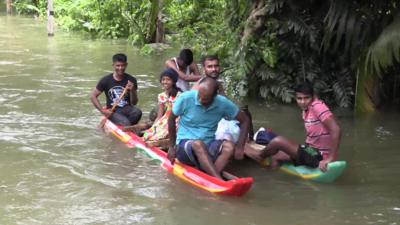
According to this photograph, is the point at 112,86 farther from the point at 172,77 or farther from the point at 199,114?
the point at 199,114

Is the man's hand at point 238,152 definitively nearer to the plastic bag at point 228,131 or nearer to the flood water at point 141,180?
the plastic bag at point 228,131

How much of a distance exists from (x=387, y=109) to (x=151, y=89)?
472cm

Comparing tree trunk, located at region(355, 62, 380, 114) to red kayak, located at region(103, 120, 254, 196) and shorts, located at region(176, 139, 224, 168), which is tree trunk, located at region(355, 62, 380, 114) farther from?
shorts, located at region(176, 139, 224, 168)

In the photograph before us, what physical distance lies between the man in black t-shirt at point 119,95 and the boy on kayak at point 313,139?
2602 millimetres

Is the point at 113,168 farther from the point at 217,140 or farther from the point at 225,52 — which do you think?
the point at 225,52

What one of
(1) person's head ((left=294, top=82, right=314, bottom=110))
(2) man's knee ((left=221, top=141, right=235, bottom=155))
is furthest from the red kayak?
(1) person's head ((left=294, top=82, right=314, bottom=110))

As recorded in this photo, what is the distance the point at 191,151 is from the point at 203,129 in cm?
28

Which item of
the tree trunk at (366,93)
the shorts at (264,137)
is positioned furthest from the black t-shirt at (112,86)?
the tree trunk at (366,93)

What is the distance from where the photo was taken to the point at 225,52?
12250 mm

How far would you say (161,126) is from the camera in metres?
7.75

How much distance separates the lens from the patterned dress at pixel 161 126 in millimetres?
7727

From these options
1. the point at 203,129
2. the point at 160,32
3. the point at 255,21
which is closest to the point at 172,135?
the point at 203,129

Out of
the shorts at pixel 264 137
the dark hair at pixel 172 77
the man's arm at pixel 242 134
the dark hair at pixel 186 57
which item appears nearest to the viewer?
the man's arm at pixel 242 134

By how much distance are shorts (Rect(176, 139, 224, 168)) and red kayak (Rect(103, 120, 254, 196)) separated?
0.08 meters
